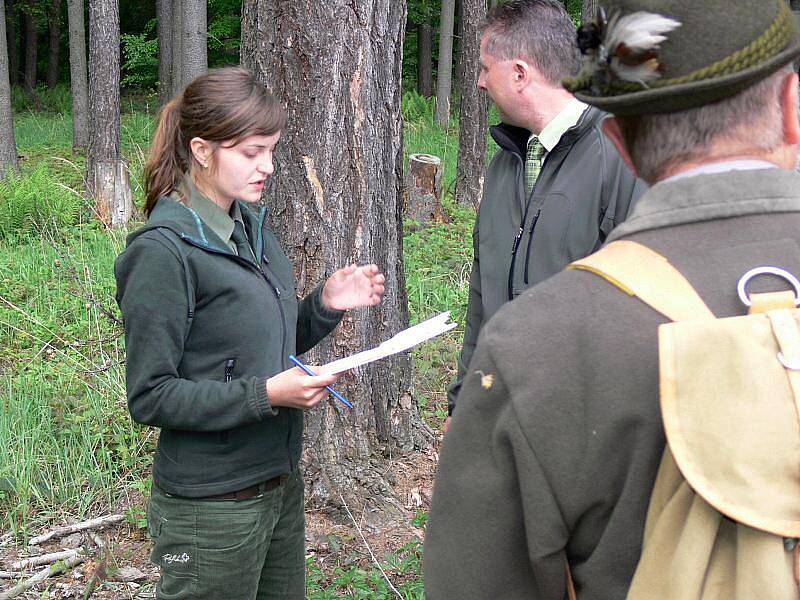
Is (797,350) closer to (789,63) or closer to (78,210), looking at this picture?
(789,63)

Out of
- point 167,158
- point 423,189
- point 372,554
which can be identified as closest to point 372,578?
point 372,554

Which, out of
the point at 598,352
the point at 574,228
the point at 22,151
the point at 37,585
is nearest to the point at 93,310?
the point at 37,585

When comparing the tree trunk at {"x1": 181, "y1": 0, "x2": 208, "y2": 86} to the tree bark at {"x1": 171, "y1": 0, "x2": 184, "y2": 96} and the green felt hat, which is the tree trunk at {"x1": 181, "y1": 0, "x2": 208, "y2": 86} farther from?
the green felt hat

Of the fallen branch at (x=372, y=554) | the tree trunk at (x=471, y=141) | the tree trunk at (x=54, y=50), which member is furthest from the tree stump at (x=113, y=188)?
the tree trunk at (x=54, y=50)

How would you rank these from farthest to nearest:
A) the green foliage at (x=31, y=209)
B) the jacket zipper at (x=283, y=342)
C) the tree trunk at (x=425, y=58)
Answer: the tree trunk at (x=425, y=58), the green foliage at (x=31, y=209), the jacket zipper at (x=283, y=342)

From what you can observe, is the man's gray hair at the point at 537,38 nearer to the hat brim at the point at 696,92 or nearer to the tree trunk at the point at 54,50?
the hat brim at the point at 696,92

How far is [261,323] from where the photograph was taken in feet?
8.40

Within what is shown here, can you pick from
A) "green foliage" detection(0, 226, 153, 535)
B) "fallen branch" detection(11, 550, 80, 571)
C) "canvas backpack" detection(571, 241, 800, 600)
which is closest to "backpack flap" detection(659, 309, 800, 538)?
"canvas backpack" detection(571, 241, 800, 600)

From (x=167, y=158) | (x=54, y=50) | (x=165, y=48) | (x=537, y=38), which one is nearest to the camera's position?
(x=167, y=158)

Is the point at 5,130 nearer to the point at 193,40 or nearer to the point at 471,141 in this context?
the point at 193,40

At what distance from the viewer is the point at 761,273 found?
4.00ft

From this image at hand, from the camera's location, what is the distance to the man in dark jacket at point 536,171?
10.1 feet

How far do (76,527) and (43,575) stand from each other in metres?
0.37

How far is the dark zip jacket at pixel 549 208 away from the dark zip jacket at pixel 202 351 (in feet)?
2.87
